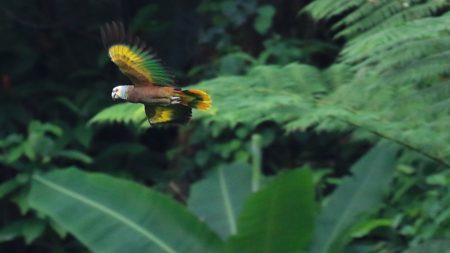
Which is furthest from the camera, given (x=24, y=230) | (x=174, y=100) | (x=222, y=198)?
(x=24, y=230)

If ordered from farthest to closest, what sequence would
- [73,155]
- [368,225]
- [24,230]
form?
[24,230] → [73,155] → [368,225]

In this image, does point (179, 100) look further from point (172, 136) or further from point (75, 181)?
point (172, 136)

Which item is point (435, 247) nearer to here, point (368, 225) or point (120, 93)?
point (368, 225)

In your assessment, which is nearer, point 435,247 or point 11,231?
point 435,247

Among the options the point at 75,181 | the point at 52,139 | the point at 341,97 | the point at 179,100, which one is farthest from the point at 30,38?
the point at 179,100

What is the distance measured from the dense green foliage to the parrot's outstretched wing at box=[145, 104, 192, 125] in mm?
83

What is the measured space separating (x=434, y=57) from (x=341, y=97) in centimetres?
42

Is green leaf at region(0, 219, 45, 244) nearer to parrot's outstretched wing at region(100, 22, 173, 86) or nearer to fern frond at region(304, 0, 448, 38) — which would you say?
fern frond at region(304, 0, 448, 38)

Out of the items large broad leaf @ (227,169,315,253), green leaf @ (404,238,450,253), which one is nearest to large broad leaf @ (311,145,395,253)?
large broad leaf @ (227,169,315,253)

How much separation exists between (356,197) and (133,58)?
2.65 metres

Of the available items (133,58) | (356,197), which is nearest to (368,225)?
(356,197)

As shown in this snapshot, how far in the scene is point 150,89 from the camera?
89cm

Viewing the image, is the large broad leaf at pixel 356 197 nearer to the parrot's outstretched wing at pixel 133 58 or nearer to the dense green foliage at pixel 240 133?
the dense green foliage at pixel 240 133

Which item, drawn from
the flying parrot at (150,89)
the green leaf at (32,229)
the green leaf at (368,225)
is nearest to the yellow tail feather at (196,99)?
the flying parrot at (150,89)
